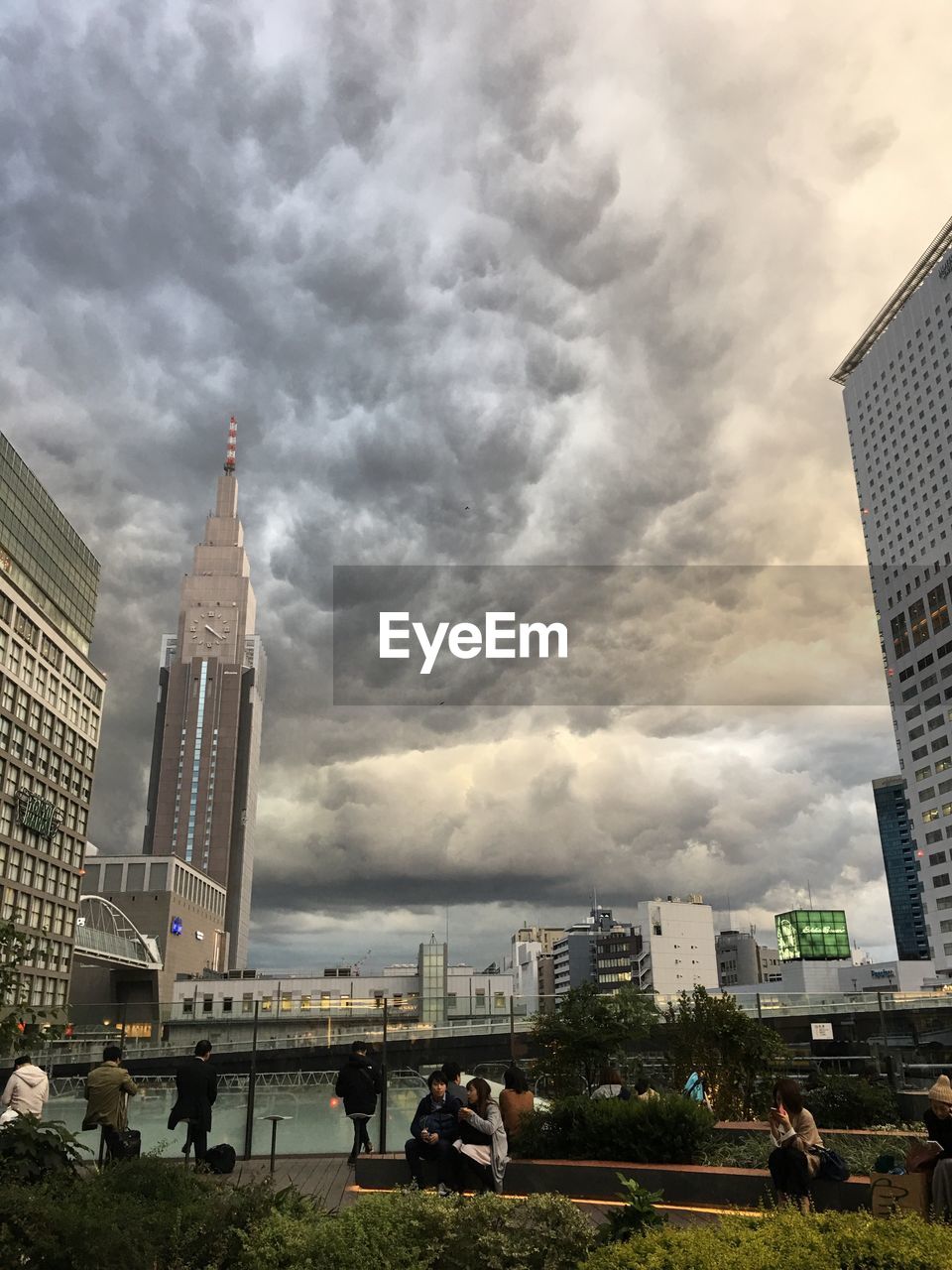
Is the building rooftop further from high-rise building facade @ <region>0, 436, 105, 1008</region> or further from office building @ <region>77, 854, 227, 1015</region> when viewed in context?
office building @ <region>77, 854, 227, 1015</region>

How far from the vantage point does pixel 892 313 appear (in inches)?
5778

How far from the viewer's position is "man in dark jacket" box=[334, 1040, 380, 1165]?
48.8 ft

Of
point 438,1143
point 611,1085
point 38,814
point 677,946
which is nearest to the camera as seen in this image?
point 438,1143

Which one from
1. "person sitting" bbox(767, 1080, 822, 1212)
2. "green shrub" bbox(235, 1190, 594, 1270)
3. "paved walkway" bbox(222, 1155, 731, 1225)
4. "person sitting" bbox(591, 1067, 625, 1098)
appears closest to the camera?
"green shrub" bbox(235, 1190, 594, 1270)

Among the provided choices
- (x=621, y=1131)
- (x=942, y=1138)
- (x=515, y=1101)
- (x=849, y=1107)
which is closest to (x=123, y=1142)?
(x=515, y=1101)

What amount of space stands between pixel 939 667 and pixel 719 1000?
5007 inches

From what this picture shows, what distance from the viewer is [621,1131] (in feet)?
35.6

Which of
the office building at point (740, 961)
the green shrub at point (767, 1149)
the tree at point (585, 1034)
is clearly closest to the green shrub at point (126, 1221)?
the green shrub at point (767, 1149)

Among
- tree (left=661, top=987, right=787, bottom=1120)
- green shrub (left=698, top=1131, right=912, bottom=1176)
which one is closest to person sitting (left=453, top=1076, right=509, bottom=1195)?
green shrub (left=698, top=1131, right=912, bottom=1176)

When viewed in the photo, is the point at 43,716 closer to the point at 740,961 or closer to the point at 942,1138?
the point at 942,1138

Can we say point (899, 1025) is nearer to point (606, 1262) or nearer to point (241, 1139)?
point (241, 1139)

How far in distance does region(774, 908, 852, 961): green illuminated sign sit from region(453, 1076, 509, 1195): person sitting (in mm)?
149307

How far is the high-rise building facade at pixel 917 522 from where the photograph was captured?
409 ft

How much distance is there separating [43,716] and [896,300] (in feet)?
420
